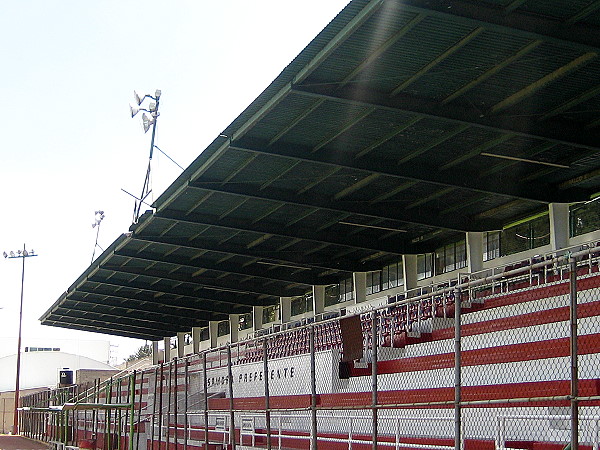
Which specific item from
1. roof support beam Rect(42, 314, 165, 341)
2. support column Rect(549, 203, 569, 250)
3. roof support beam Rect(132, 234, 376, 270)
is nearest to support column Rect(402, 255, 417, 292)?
roof support beam Rect(132, 234, 376, 270)

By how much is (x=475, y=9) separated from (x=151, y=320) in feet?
153

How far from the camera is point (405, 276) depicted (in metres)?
32.5

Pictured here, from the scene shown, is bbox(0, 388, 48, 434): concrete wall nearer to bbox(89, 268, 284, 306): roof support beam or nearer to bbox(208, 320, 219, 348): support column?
bbox(208, 320, 219, 348): support column

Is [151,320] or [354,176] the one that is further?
[151,320]

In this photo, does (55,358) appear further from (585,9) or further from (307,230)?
(585,9)

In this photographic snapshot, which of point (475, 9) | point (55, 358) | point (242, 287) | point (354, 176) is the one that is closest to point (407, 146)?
point (354, 176)

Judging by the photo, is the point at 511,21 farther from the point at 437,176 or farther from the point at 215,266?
the point at 215,266

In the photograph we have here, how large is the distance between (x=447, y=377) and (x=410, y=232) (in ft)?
Result: 48.3

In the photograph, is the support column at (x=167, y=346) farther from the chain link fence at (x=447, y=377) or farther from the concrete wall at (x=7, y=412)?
the chain link fence at (x=447, y=377)

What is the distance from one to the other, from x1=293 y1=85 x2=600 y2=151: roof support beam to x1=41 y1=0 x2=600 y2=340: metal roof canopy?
3 cm

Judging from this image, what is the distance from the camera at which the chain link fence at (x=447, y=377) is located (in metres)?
9.16

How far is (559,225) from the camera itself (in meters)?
23.8

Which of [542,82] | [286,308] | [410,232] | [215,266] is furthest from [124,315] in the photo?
[542,82]

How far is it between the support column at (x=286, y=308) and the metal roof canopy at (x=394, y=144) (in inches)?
286
